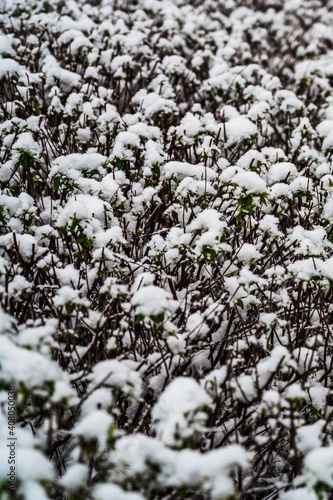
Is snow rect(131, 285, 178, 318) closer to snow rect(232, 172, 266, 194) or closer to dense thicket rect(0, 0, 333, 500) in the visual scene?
dense thicket rect(0, 0, 333, 500)

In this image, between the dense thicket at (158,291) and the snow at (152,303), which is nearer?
the dense thicket at (158,291)

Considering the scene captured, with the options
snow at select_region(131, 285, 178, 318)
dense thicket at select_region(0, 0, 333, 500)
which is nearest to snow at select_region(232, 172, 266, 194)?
dense thicket at select_region(0, 0, 333, 500)

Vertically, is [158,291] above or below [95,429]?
above

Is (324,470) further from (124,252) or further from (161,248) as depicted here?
(124,252)

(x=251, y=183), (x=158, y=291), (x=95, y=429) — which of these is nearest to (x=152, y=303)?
(x=158, y=291)

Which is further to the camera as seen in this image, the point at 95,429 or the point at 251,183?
the point at 251,183

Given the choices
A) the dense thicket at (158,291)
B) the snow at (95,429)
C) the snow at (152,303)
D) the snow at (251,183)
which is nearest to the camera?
the snow at (95,429)

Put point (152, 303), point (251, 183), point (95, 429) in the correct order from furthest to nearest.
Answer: point (251, 183) < point (152, 303) < point (95, 429)

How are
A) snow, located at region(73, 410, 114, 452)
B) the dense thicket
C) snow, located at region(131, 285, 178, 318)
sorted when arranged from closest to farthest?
1. snow, located at region(73, 410, 114, 452)
2. the dense thicket
3. snow, located at region(131, 285, 178, 318)

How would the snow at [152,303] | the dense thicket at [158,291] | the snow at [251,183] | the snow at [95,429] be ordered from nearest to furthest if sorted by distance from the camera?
the snow at [95,429] < the dense thicket at [158,291] < the snow at [152,303] < the snow at [251,183]

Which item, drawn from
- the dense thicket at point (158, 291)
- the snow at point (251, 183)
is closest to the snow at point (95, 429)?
the dense thicket at point (158, 291)

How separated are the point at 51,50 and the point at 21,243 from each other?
3636 millimetres

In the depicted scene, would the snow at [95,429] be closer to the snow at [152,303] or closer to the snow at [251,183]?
the snow at [152,303]

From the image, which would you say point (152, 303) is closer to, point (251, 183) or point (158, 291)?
point (158, 291)
